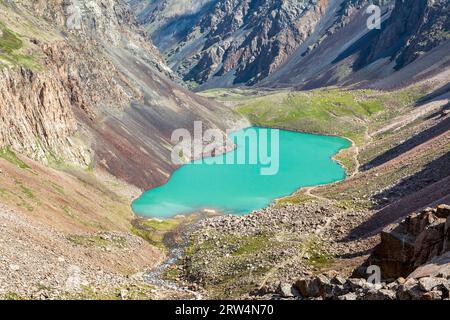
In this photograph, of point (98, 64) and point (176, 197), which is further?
point (98, 64)

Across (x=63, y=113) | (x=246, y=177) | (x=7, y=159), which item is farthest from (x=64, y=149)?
(x=246, y=177)

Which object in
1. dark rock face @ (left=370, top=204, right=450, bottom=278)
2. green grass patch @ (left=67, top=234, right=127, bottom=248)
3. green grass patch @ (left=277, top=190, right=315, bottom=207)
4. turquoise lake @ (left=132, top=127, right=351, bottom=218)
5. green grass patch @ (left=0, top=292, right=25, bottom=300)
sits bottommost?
green grass patch @ (left=0, top=292, right=25, bottom=300)

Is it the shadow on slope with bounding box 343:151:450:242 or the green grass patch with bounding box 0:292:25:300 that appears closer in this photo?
the green grass patch with bounding box 0:292:25:300

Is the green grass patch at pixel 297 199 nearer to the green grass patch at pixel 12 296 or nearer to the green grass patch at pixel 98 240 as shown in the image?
the green grass patch at pixel 98 240

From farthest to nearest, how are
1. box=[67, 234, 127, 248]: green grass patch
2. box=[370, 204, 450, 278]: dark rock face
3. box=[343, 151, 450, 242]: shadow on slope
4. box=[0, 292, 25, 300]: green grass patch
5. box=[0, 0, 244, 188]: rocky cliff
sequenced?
box=[0, 0, 244, 188]: rocky cliff, box=[67, 234, 127, 248]: green grass patch, box=[343, 151, 450, 242]: shadow on slope, box=[370, 204, 450, 278]: dark rock face, box=[0, 292, 25, 300]: green grass patch

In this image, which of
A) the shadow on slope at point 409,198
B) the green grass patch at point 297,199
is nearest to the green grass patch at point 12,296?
the shadow on slope at point 409,198

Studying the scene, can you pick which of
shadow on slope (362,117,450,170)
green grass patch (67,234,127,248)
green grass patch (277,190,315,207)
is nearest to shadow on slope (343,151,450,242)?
green grass patch (277,190,315,207)

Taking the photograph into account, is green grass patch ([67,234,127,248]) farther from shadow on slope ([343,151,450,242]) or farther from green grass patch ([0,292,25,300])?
shadow on slope ([343,151,450,242])
